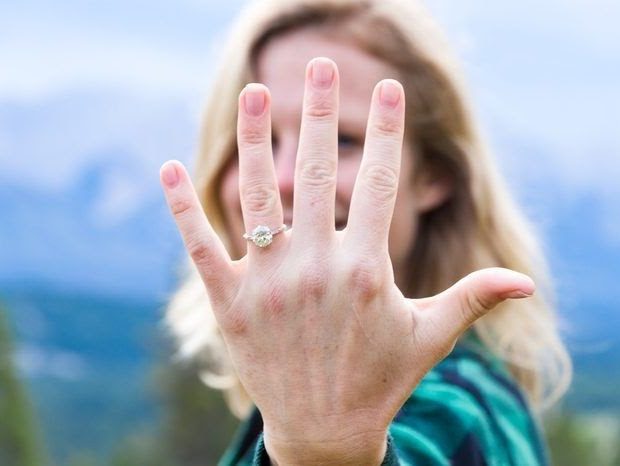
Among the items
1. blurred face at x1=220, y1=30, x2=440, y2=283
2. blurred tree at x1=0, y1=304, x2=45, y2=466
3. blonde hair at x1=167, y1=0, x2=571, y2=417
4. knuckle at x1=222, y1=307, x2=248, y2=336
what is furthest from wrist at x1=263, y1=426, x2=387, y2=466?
blurred tree at x1=0, y1=304, x2=45, y2=466

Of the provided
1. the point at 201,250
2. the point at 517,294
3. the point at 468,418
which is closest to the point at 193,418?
the point at 468,418

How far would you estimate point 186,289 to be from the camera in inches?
128

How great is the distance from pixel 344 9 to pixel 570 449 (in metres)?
8.46

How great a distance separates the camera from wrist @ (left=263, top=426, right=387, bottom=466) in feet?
4.61

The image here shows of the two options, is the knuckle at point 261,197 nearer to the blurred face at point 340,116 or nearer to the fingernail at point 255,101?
the fingernail at point 255,101

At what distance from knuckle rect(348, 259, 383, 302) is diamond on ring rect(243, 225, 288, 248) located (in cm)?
11

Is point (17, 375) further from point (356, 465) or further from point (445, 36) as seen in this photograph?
point (356, 465)

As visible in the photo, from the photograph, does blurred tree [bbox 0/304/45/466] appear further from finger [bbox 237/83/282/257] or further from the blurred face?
finger [bbox 237/83/282/257]

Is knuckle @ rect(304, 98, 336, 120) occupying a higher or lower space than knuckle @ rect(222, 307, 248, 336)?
higher

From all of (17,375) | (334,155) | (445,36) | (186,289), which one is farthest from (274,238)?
(17,375)

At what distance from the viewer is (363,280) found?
4.55 ft

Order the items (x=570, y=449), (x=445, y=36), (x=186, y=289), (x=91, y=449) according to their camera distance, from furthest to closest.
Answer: (x=91, y=449) < (x=570, y=449) < (x=186, y=289) < (x=445, y=36)

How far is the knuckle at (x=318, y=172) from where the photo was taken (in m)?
1.43

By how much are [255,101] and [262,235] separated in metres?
0.17
